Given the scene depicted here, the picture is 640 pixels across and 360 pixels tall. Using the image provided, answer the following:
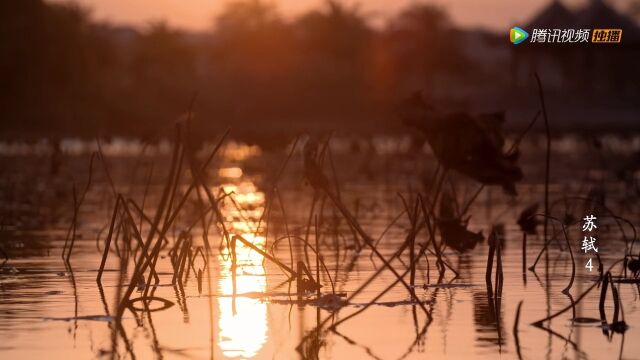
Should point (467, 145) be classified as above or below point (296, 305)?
above

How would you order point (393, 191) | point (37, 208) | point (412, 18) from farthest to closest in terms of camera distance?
point (412, 18) → point (393, 191) → point (37, 208)

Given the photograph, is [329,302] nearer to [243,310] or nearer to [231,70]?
[243,310]

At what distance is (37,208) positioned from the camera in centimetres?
1614

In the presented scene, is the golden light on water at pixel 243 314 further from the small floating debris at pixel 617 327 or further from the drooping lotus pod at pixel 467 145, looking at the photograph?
the small floating debris at pixel 617 327

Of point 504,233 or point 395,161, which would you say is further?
point 395,161

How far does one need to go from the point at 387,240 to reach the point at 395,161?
817 inches

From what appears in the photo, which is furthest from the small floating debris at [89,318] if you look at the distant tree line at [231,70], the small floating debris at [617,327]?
the distant tree line at [231,70]

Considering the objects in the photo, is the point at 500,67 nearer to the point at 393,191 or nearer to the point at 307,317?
the point at 393,191

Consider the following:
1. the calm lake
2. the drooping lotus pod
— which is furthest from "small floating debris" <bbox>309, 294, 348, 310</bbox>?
the drooping lotus pod

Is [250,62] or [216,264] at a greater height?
[250,62]

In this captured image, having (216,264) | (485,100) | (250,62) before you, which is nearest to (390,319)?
(216,264)

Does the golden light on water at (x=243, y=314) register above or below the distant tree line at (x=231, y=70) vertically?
below

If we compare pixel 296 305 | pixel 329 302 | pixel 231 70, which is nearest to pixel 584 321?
pixel 329 302

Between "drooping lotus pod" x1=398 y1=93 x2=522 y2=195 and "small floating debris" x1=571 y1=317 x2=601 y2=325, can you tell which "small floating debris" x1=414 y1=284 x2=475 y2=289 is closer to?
"drooping lotus pod" x1=398 y1=93 x2=522 y2=195
